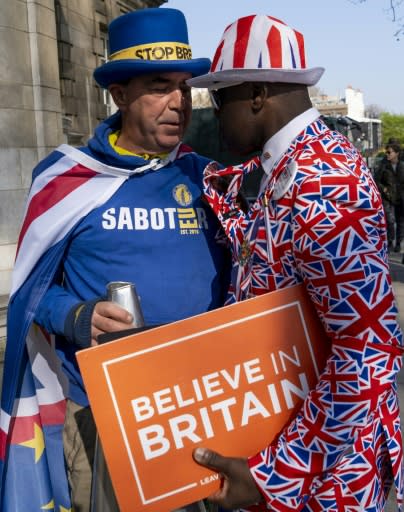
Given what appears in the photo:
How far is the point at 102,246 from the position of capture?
1.85 m

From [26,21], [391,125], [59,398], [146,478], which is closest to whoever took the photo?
[146,478]

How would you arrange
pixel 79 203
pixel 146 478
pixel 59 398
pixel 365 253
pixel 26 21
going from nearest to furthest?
1. pixel 365 253
2. pixel 146 478
3. pixel 79 203
4. pixel 59 398
5. pixel 26 21

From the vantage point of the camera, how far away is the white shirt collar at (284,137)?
4.26ft

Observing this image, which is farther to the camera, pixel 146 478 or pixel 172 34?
pixel 172 34

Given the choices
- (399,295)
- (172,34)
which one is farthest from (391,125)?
(172,34)

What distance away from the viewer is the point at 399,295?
23.8 ft

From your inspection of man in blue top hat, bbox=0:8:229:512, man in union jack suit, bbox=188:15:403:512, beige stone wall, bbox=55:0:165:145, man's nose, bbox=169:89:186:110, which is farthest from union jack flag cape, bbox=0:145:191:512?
beige stone wall, bbox=55:0:165:145

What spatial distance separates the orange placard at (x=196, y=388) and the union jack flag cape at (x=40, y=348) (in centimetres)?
72

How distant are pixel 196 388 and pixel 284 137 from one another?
575 millimetres

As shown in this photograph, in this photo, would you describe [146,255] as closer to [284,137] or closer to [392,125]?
[284,137]

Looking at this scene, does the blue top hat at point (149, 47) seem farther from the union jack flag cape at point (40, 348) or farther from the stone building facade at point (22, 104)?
the stone building facade at point (22, 104)

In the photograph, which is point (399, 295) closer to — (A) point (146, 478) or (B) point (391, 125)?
(A) point (146, 478)

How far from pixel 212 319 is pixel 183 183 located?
0.80 m

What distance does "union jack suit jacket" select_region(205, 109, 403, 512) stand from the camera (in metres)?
1.15
